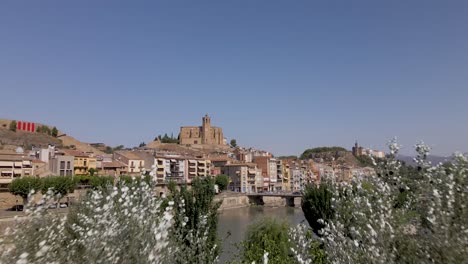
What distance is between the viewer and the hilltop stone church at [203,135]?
165625 mm

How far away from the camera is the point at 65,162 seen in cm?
6706

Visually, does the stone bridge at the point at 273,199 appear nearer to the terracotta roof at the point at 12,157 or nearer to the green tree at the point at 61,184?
the green tree at the point at 61,184

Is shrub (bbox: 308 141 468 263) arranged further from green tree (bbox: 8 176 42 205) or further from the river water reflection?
green tree (bbox: 8 176 42 205)

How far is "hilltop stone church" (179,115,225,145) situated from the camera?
166 metres

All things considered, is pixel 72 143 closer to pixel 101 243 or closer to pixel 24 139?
pixel 24 139

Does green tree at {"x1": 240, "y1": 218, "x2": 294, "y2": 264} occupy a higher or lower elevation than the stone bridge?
higher

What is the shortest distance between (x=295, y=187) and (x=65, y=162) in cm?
7316

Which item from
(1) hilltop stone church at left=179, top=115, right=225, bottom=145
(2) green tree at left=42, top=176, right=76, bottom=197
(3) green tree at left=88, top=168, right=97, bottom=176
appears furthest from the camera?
(1) hilltop stone church at left=179, top=115, right=225, bottom=145

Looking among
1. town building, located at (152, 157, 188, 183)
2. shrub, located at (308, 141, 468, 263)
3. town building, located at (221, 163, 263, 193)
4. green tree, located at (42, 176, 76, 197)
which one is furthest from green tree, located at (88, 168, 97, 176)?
shrub, located at (308, 141, 468, 263)

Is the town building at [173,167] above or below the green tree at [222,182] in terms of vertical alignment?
above

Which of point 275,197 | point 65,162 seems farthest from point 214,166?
point 65,162

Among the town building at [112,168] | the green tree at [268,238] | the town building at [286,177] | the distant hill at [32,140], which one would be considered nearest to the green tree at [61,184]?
the town building at [112,168]

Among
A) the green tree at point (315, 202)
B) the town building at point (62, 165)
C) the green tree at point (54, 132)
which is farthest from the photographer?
the green tree at point (54, 132)

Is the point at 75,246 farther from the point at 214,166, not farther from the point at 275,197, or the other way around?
the point at 214,166
